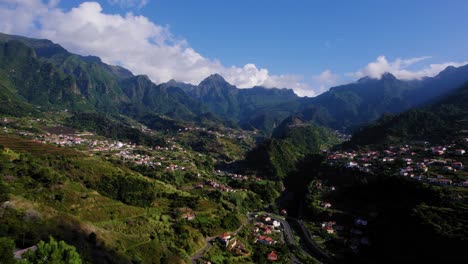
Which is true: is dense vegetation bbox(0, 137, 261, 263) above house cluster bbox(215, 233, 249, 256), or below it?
above

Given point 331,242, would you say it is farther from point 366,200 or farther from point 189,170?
point 189,170

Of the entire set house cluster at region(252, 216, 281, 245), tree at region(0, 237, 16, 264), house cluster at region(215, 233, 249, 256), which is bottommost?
house cluster at region(252, 216, 281, 245)

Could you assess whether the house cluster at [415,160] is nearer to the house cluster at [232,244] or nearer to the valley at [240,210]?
the valley at [240,210]

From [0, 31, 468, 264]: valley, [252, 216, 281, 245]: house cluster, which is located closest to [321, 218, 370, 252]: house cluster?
[0, 31, 468, 264]: valley

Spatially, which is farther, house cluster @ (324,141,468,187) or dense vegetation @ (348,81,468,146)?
dense vegetation @ (348,81,468,146)

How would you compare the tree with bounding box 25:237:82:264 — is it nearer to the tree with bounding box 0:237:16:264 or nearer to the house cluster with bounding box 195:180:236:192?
the tree with bounding box 0:237:16:264

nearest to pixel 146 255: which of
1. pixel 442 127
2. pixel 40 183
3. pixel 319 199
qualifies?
pixel 40 183
